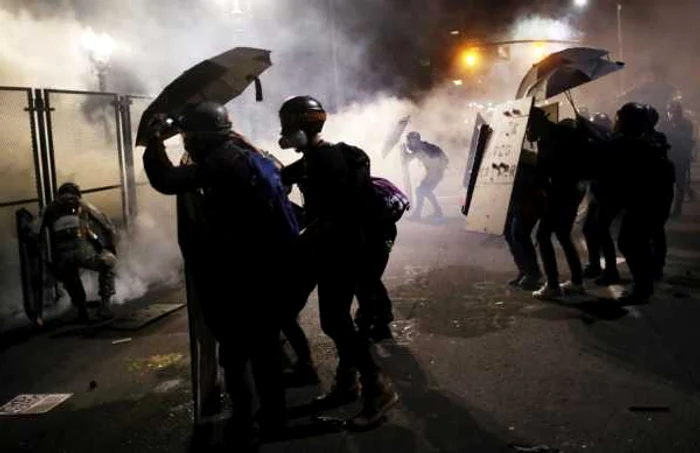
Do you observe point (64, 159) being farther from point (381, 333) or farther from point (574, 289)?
point (574, 289)

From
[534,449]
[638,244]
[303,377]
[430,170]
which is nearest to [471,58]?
[430,170]

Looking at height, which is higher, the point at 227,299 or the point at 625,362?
the point at 227,299

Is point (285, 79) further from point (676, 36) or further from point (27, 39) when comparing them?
point (676, 36)

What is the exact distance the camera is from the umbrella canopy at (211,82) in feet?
12.1

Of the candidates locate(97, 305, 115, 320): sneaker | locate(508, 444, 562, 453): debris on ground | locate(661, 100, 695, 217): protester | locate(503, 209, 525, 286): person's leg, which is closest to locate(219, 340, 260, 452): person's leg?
locate(508, 444, 562, 453): debris on ground

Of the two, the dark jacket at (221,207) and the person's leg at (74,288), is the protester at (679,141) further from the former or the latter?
the dark jacket at (221,207)

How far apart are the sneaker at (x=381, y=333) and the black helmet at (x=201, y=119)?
2.64m

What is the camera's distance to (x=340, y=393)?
165 inches

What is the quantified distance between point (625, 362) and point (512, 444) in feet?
5.16

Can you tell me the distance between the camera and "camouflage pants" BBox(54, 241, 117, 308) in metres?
6.60

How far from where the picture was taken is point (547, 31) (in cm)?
3628

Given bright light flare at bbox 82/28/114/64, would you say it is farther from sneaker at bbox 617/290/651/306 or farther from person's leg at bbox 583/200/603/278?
sneaker at bbox 617/290/651/306

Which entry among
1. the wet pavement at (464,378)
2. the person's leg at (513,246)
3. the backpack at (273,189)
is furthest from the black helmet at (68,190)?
the person's leg at (513,246)

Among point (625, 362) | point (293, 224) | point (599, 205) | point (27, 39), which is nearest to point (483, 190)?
point (599, 205)
